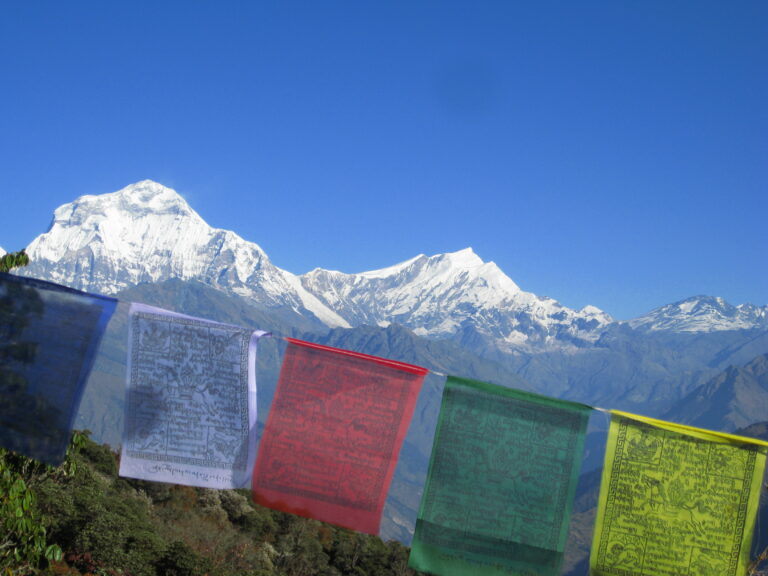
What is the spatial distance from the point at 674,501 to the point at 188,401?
5212mm

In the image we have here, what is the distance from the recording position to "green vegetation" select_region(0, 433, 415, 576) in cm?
791

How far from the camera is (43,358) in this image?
7.41 m

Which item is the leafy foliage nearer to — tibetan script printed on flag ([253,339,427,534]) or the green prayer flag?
tibetan script printed on flag ([253,339,427,534])

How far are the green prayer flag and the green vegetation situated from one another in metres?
4.10

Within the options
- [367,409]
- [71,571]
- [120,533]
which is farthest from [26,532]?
[120,533]

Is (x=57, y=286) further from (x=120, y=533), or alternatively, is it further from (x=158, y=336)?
(x=120, y=533)

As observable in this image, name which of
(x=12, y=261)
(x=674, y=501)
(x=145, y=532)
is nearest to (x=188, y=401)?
(x=12, y=261)

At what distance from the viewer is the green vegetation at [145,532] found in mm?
7914

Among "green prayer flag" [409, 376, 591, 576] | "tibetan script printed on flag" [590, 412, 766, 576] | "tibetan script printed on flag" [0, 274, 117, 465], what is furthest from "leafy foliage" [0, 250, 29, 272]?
"tibetan script printed on flag" [590, 412, 766, 576]

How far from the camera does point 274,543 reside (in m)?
26.1

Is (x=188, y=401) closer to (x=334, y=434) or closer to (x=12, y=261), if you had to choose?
(x=334, y=434)

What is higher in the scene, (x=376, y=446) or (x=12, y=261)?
(x=12, y=261)

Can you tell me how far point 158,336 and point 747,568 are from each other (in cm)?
669

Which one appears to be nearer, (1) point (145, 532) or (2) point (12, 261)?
(2) point (12, 261)
